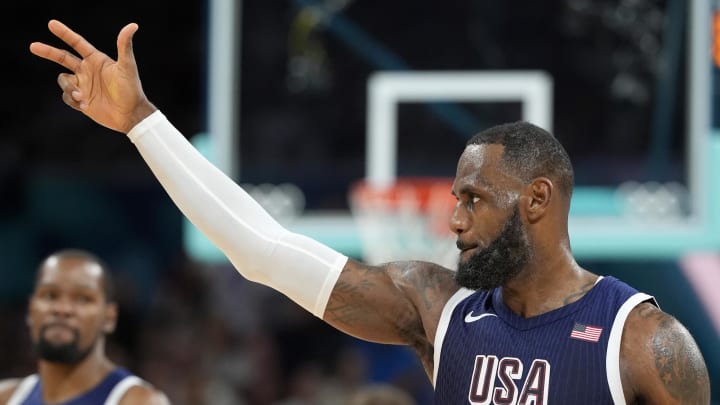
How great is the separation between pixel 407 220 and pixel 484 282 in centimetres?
402

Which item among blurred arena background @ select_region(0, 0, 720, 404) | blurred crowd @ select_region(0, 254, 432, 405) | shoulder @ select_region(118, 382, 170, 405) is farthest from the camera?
blurred crowd @ select_region(0, 254, 432, 405)

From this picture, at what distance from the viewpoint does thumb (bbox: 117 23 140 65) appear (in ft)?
12.0

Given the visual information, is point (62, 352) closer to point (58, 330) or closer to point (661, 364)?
point (58, 330)

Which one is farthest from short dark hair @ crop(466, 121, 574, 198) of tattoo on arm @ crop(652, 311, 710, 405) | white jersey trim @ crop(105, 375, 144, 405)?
white jersey trim @ crop(105, 375, 144, 405)

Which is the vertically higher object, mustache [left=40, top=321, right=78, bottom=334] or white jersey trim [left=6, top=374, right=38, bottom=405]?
mustache [left=40, top=321, right=78, bottom=334]

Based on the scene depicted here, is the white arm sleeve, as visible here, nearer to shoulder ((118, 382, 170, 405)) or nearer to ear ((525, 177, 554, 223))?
ear ((525, 177, 554, 223))

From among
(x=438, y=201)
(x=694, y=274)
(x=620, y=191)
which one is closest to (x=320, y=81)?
(x=438, y=201)

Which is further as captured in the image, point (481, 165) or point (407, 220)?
point (407, 220)

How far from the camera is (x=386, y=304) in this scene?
3.85 metres

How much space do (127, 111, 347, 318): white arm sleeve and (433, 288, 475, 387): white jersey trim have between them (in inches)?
14.2

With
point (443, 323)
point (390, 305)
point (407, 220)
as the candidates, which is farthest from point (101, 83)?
point (407, 220)

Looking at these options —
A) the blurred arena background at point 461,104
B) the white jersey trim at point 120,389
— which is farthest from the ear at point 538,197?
the blurred arena background at point 461,104

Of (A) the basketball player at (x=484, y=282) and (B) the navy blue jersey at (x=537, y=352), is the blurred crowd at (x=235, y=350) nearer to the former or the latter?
(A) the basketball player at (x=484, y=282)

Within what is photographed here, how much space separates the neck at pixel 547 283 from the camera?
369 centimetres
